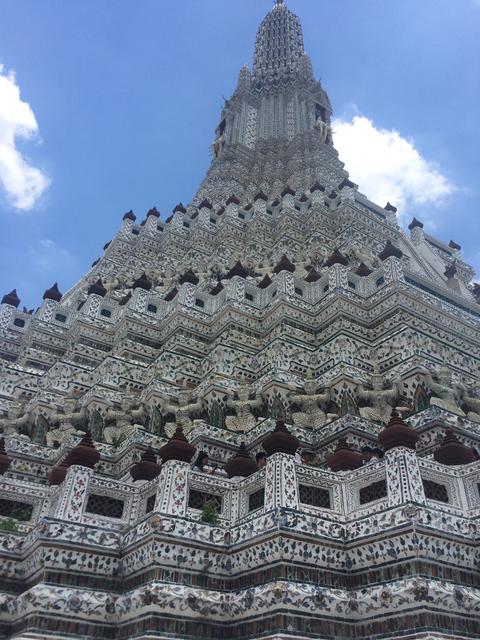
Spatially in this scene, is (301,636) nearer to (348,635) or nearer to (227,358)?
(348,635)

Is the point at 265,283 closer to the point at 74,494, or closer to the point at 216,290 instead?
the point at 216,290

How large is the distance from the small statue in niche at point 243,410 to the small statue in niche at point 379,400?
2.87 m

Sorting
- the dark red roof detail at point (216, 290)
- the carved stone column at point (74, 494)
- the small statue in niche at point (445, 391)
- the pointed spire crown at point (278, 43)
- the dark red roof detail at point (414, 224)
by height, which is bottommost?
the carved stone column at point (74, 494)

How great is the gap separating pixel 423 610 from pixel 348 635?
4.45 feet

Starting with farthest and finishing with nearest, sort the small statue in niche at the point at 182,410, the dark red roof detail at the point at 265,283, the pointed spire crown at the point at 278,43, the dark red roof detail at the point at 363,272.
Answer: the pointed spire crown at the point at 278,43
the dark red roof detail at the point at 265,283
the dark red roof detail at the point at 363,272
the small statue in niche at the point at 182,410

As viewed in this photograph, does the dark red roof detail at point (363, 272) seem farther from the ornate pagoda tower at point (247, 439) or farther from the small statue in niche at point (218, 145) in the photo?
the small statue in niche at point (218, 145)

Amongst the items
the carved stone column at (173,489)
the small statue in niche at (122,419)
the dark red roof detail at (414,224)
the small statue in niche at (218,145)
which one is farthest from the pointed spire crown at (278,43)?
the carved stone column at (173,489)

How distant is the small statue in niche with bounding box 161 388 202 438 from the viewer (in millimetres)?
16562

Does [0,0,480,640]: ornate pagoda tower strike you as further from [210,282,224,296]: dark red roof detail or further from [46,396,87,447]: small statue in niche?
[210,282,224,296]: dark red roof detail

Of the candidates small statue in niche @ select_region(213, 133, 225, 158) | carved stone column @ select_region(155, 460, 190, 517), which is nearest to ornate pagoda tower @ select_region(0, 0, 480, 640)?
carved stone column @ select_region(155, 460, 190, 517)

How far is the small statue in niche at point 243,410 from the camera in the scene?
1639cm

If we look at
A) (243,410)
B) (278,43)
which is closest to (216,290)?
(243,410)

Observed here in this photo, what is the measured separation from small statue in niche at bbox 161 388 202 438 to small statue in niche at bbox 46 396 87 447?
2.63 m

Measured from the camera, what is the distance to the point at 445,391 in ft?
49.8
